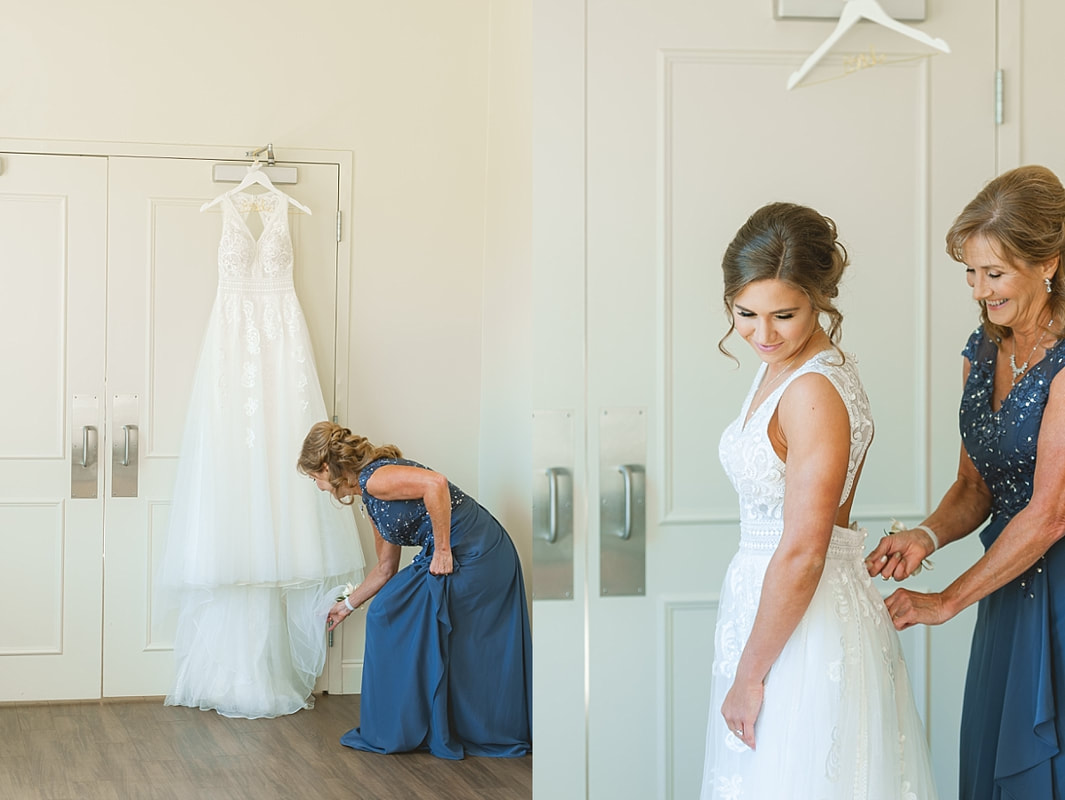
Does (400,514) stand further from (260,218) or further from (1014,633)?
(1014,633)

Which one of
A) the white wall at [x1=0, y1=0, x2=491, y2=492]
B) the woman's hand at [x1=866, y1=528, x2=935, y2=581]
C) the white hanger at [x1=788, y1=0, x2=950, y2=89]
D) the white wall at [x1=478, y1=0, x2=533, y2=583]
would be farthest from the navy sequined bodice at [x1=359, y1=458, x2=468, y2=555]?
the woman's hand at [x1=866, y1=528, x2=935, y2=581]

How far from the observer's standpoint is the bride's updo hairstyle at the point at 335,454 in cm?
411

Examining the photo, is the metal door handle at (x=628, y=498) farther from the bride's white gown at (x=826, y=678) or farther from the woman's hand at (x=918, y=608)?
the woman's hand at (x=918, y=608)

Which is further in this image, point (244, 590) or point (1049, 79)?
point (244, 590)

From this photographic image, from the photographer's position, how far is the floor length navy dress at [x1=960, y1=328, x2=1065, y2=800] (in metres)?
1.73

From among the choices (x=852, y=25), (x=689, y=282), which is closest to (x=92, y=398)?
(x=689, y=282)

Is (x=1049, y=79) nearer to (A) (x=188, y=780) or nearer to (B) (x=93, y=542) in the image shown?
(A) (x=188, y=780)

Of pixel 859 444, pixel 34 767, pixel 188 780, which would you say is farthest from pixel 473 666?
pixel 859 444

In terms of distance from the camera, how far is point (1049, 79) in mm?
2334

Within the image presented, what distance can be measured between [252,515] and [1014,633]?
3.22 m

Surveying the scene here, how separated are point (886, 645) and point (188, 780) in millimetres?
2705

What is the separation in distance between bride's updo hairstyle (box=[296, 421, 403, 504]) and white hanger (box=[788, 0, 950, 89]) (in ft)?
7.80

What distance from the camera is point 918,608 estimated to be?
1.78m

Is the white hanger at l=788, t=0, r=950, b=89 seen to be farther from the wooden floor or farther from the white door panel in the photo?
the white door panel
